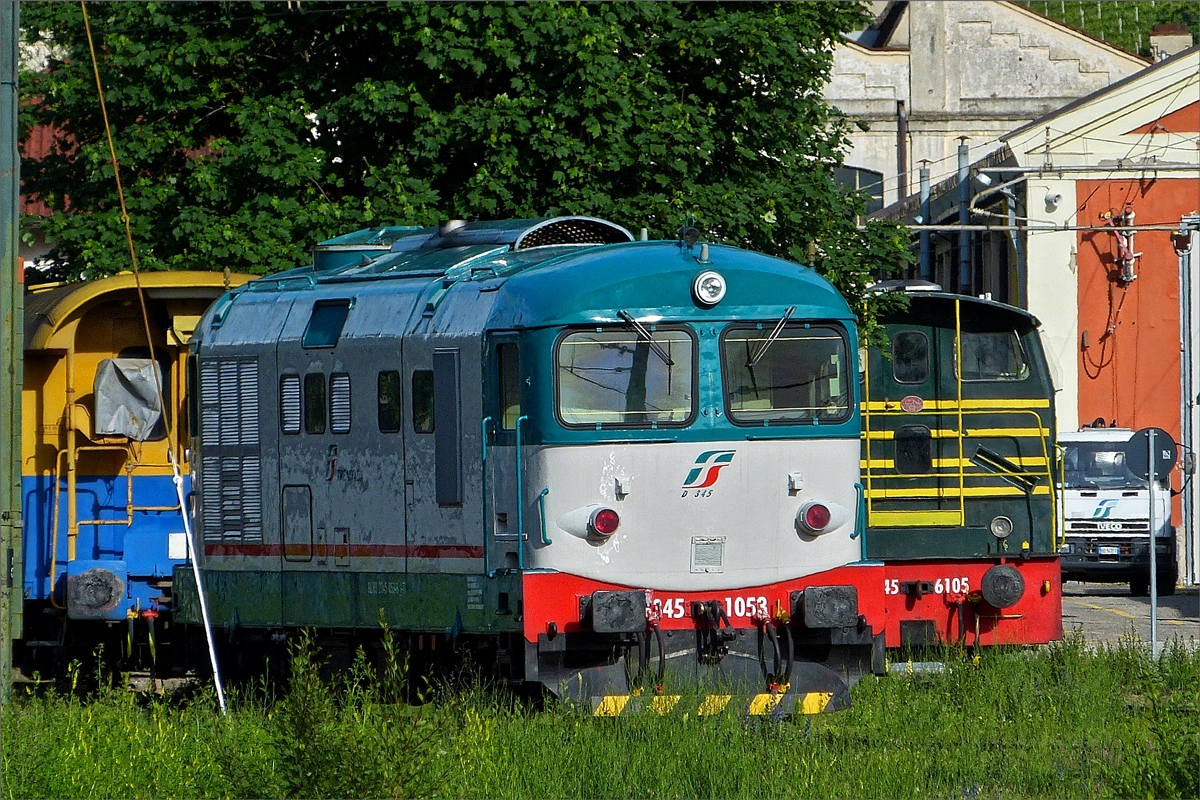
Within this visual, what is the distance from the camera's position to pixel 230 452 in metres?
14.8

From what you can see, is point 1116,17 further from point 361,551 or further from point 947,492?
point 361,551

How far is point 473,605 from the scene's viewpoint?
12578 millimetres

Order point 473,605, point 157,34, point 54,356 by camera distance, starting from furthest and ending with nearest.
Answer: point 157,34 < point 54,356 < point 473,605

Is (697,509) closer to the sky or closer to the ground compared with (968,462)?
closer to the ground

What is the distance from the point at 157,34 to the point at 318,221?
10.9 ft

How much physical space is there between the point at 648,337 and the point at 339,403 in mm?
2516

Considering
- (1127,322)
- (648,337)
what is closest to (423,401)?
(648,337)

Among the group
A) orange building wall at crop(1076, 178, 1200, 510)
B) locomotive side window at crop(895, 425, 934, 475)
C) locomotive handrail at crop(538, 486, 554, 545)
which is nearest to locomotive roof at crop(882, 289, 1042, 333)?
locomotive side window at crop(895, 425, 934, 475)

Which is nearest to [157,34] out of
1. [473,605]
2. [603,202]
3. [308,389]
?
Answer: [603,202]

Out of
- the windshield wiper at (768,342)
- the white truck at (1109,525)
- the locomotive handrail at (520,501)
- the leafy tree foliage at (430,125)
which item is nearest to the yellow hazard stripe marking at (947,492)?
the windshield wiper at (768,342)

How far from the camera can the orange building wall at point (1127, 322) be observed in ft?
117

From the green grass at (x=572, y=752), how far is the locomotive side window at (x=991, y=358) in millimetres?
4842

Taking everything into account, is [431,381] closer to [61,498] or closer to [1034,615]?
[61,498]

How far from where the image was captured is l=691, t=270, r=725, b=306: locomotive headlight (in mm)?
12508
